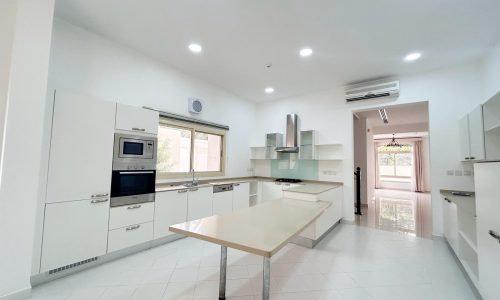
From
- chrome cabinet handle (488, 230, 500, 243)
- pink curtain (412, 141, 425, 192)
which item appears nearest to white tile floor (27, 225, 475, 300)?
chrome cabinet handle (488, 230, 500, 243)

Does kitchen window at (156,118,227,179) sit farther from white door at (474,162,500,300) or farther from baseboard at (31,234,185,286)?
white door at (474,162,500,300)

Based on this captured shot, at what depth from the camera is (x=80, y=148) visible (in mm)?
2287

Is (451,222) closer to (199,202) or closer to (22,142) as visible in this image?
(199,202)

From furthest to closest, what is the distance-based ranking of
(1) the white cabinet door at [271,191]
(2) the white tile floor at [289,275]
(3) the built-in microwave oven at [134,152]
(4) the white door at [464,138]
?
1. (1) the white cabinet door at [271,191]
2. (4) the white door at [464,138]
3. (3) the built-in microwave oven at [134,152]
4. (2) the white tile floor at [289,275]

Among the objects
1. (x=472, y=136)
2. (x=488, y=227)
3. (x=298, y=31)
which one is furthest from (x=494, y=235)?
(x=298, y=31)

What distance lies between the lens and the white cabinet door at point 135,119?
2.62 meters

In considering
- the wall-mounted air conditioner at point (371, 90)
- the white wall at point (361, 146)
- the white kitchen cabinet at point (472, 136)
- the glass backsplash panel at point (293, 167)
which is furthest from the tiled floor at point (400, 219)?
the wall-mounted air conditioner at point (371, 90)

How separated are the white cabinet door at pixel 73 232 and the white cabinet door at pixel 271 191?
327 centimetres

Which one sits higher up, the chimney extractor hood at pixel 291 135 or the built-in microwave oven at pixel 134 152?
the chimney extractor hood at pixel 291 135

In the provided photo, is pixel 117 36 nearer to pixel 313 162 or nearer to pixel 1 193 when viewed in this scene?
pixel 1 193

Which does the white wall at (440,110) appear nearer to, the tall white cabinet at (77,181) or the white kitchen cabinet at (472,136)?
the white kitchen cabinet at (472,136)

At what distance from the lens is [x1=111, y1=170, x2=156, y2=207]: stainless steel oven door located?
2.56 meters

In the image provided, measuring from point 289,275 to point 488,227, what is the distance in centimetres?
178

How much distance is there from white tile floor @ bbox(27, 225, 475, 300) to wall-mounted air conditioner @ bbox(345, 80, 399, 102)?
104 inches
